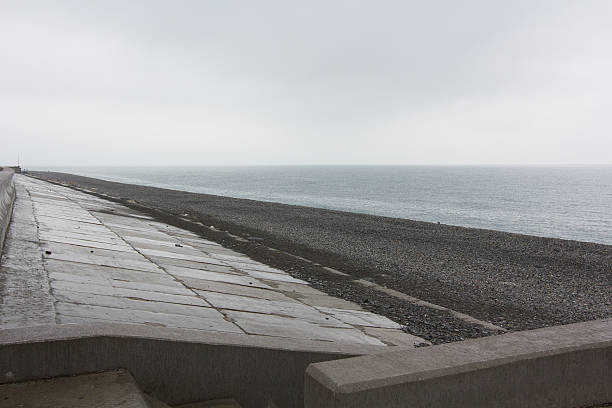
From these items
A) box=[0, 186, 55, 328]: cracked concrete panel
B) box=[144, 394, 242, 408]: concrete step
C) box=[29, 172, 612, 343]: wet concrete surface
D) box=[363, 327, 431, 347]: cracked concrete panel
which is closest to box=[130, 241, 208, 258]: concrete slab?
box=[29, 172, 612, 343]: wet concrete surface

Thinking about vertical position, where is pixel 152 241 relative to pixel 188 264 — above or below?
above

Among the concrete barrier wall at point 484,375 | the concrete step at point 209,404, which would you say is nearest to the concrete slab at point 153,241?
the concrete step at point 209,404

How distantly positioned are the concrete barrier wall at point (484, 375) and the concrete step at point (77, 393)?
127 centimetres

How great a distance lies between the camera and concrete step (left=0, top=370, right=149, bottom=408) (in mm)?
3010

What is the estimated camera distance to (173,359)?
3.67 metres

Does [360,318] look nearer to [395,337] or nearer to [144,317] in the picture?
[395,337]

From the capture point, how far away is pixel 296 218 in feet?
108

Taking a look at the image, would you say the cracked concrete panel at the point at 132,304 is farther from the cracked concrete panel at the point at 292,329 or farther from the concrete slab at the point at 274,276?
the concrete slab at the point at 274,276

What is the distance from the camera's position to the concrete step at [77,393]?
301 cm

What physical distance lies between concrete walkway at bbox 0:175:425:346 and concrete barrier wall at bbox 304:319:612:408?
2.99 m

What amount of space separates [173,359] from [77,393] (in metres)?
0.73

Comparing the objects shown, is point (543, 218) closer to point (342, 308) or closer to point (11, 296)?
point (342, 308)

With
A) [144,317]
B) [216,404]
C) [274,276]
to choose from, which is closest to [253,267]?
[274,276]

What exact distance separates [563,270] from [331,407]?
18.0m
